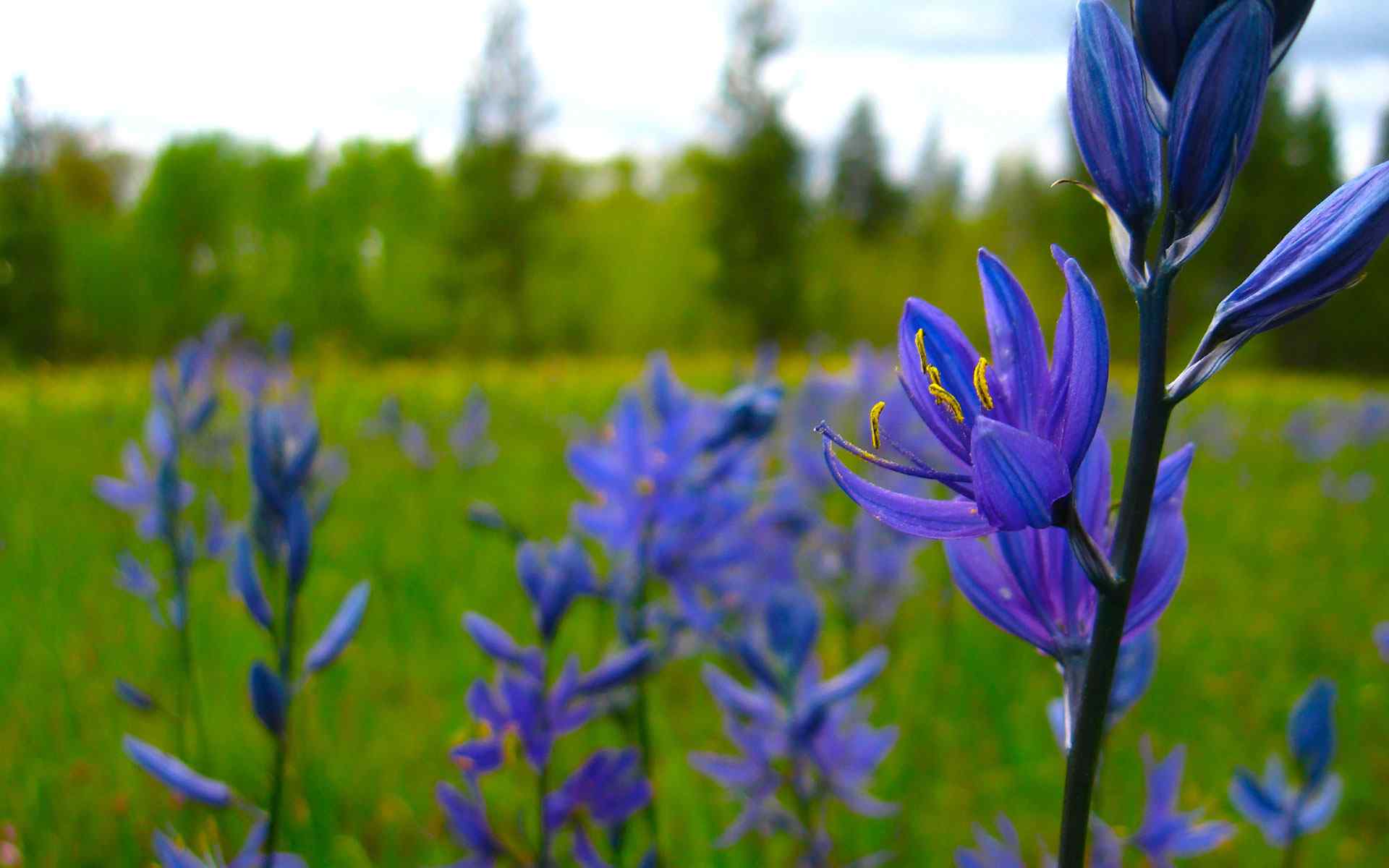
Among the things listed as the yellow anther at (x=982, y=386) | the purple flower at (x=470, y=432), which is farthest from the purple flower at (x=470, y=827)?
the purple flower at (x=470, y=432)

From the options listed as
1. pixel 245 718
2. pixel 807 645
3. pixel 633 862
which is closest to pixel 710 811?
pixel 633 862

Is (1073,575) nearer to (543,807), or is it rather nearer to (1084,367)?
(1084,367)

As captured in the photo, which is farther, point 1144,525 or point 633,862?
point 633,862

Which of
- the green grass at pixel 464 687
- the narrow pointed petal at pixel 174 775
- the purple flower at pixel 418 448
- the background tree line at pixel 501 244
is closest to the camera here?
the narrow pointed petal at pixel 174 775

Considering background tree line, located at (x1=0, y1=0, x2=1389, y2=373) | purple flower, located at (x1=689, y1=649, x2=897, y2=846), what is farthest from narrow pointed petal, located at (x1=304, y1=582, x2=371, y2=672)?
background tree line, located at (x1=0, y1=0, x2=1389, y2=373)

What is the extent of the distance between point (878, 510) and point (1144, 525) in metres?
0.14

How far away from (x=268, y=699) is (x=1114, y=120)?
32.0 inches

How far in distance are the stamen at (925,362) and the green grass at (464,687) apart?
111 centimetres

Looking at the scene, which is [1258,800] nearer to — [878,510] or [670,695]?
[878,510]

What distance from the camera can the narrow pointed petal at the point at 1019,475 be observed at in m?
0.48

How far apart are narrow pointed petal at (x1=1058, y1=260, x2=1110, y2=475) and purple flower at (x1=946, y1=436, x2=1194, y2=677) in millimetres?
99

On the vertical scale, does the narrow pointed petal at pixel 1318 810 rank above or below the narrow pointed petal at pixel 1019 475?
below

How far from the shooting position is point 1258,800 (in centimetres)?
106

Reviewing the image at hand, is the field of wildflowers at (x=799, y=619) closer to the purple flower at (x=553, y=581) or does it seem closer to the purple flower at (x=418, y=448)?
the purple flower at (x=553, y=581)
